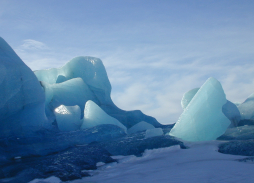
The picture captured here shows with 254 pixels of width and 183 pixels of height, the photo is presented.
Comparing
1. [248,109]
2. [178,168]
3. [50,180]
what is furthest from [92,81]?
[178,168]

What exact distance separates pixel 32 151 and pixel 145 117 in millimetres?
6475

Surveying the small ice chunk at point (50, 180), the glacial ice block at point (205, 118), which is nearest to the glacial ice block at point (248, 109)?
the glacial ice block at point (205, 118)

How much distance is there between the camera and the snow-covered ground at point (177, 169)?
204 centimetres

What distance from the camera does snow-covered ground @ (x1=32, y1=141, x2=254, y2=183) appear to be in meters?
2.04

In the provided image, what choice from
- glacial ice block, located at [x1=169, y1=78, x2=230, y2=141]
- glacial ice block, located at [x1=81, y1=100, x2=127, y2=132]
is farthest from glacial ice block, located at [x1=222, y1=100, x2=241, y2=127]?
glacial ice block, located at [x1=81, y1=100, x2=127, y2=132]

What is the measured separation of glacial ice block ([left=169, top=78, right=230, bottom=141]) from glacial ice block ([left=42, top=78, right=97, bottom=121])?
4.58 metres

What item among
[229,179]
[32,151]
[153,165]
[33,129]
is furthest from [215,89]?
[33,129]

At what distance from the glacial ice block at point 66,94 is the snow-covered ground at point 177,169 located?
5399mm

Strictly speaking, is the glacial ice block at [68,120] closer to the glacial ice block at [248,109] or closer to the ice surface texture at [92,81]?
the ice surface texture at [92,81]

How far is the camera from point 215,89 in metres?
4.71

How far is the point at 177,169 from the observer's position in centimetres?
237

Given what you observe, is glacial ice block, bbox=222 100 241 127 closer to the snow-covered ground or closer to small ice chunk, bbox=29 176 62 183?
the snow-covered ground

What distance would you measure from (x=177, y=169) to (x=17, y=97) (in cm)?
355

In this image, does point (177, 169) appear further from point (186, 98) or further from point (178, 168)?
point (186, 98)
